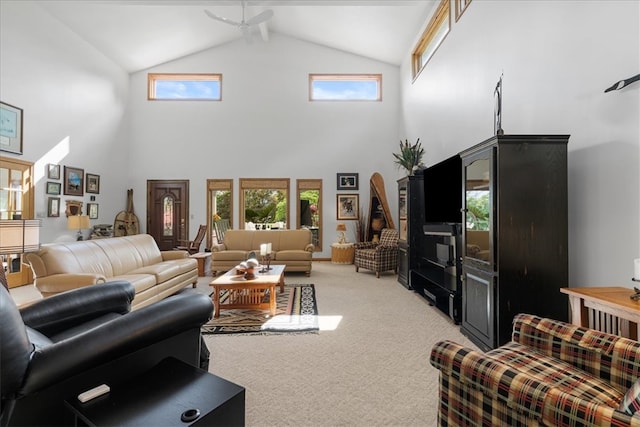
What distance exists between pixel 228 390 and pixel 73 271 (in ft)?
9.78

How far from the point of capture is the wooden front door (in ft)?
26.3

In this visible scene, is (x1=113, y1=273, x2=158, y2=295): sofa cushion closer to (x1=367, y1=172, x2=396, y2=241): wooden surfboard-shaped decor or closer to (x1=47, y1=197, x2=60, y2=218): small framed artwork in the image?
(x1=47, y1=197, x2=60, y2=218): small framed artwork

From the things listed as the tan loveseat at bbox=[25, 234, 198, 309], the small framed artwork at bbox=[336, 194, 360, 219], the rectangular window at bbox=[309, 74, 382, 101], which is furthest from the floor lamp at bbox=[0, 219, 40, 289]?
the rectangular window at bbox=[309, 74, 382, 101]

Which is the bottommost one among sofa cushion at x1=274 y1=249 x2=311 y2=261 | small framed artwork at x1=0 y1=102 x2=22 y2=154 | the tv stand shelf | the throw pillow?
the tv stand shelf

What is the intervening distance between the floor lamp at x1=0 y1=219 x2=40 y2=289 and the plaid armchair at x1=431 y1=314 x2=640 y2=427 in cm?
261

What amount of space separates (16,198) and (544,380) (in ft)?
22.4

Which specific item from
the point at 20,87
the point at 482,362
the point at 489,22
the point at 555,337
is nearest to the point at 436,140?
the point at 489,22

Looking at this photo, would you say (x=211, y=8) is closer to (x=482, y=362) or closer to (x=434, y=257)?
(x=434, y=257)

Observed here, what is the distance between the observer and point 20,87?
4.96 metres

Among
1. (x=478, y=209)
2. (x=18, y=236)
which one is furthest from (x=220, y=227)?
(x=478, y=209)

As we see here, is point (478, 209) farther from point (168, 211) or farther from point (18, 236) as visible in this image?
point (168, 211)

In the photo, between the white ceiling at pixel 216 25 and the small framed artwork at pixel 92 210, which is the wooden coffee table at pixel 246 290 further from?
the small framed artwork at pixel 92 210

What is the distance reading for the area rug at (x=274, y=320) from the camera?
3.14m

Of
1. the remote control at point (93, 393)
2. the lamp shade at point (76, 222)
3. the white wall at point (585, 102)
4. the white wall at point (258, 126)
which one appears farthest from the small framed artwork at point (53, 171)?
the white wall at point (585, 102)
